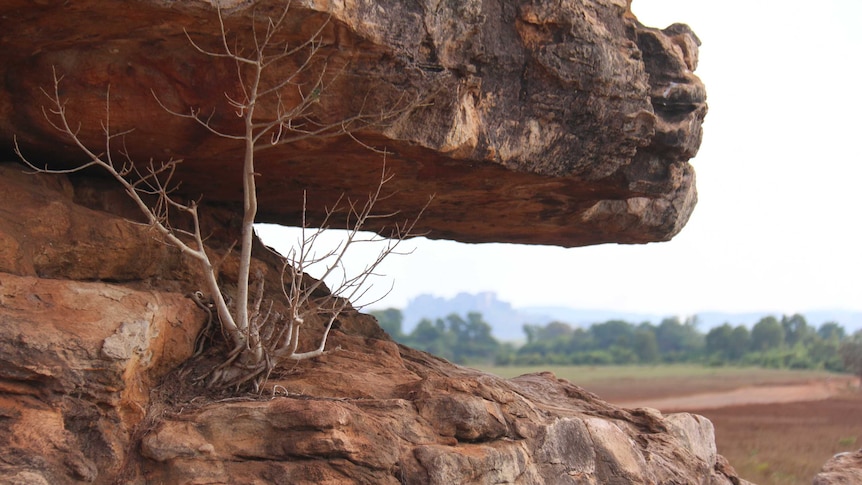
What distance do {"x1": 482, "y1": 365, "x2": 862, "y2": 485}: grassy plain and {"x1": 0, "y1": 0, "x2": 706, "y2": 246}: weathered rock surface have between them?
400 inches

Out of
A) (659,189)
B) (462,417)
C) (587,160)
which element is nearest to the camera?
(462,417)

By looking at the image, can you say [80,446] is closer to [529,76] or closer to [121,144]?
[121,144]

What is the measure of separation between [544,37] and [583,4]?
553mm

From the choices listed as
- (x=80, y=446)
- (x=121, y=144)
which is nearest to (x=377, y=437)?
(x=80, y=446)

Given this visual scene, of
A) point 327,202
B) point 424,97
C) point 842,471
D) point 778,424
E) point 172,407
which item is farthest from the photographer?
point 778,424

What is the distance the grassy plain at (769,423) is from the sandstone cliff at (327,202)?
10097mm

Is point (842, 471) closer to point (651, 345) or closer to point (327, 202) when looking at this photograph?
point (327, 202)

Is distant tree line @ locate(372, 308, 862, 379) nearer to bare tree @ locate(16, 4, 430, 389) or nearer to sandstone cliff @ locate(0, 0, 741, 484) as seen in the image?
sandstone cliff @ locate(0, 0, 741, 484)

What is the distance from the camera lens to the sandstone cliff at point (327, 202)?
5.55 m

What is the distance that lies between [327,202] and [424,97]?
95.2 inches

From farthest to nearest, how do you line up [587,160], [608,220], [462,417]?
[608,220], [587,160], [462,417]

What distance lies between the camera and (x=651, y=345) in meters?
68.4

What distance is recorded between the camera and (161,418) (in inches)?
231

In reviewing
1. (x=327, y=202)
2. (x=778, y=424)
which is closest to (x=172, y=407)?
(x=327, y=202)
